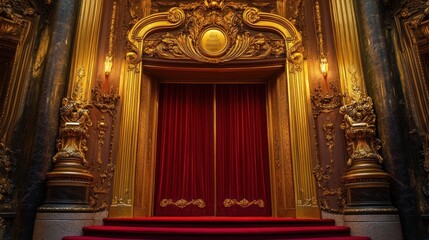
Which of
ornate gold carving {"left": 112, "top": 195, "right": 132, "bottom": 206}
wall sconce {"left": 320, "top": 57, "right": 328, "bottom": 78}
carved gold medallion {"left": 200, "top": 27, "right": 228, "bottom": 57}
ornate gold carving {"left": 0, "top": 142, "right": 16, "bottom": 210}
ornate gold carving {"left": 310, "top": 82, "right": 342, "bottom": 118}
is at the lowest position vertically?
ornate gold carving {"left": 112, "top": 195, "right": 132, "bottom": 206}

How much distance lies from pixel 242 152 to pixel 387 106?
2.61 metres

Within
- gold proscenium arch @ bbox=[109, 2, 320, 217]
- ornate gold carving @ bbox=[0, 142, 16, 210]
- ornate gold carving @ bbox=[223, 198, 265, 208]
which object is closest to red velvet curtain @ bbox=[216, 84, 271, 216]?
ornate gold carving @ bbox=[223, 198, 265, 208]

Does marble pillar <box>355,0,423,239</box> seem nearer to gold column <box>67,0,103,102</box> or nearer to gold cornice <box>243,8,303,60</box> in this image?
gold cornice <box>243,8,303,60</box>

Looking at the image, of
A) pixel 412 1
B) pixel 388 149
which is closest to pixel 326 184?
pixel 388 149

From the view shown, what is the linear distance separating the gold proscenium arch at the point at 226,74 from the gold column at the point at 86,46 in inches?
25.0

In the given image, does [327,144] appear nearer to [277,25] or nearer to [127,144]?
[277,25]

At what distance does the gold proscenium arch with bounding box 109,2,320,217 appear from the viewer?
5.41 metres

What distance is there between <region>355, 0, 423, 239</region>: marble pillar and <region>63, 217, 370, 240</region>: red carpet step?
805mm

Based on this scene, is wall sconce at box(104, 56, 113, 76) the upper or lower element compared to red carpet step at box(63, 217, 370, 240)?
upper

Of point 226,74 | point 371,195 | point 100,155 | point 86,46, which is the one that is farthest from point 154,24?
point 371,195

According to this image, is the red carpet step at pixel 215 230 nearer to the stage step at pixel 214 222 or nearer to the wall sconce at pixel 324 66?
→ the stage step at pixel 214 222

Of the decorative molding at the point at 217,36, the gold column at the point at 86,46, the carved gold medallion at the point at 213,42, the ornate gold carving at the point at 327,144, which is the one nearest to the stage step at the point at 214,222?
the ornate gold carving at the point at 327,144

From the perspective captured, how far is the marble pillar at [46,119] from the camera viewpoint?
4.50 meters

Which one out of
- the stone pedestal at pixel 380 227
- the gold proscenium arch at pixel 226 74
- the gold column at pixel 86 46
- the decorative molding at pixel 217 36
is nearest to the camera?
the stone pedestal at pixel 380 227
